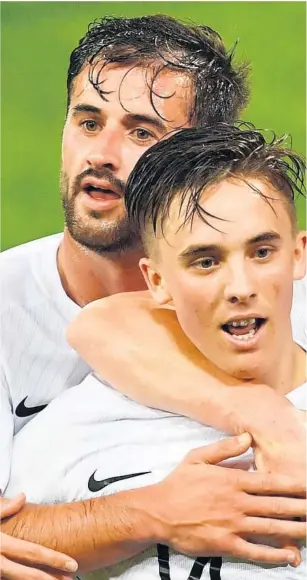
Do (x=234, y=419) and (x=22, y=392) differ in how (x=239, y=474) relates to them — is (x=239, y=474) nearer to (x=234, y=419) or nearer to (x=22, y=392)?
(x=234, y=419)

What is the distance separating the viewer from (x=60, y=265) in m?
1.79

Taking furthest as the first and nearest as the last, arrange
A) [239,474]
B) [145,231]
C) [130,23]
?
1. [130,23]
2. [145,231]
3. [239,474]

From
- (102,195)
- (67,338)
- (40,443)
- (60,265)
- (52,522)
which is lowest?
(52,522)

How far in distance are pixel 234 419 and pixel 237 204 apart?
1.15 ft

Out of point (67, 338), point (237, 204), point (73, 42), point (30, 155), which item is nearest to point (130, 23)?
point (73, 42)

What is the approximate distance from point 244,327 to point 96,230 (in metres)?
0.36

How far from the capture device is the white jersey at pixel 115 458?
4.92ft

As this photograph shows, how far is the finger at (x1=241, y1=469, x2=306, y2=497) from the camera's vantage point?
4.78 feet

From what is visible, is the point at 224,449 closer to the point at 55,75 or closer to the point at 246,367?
the point at 246,367

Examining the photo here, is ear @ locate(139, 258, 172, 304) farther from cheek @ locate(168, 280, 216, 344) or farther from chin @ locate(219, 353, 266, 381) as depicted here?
chin @ locate(219, 353, 266, 381)

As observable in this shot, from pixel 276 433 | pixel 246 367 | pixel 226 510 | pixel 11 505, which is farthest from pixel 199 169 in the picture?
pixel 11 505

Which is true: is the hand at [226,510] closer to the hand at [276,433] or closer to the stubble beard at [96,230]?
the hand at [276,433]

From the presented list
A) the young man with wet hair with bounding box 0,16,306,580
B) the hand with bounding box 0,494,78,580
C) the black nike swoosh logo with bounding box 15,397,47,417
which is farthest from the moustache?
the hand with bounding box 0,494,78,580

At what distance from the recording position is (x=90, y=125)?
1670 mm
